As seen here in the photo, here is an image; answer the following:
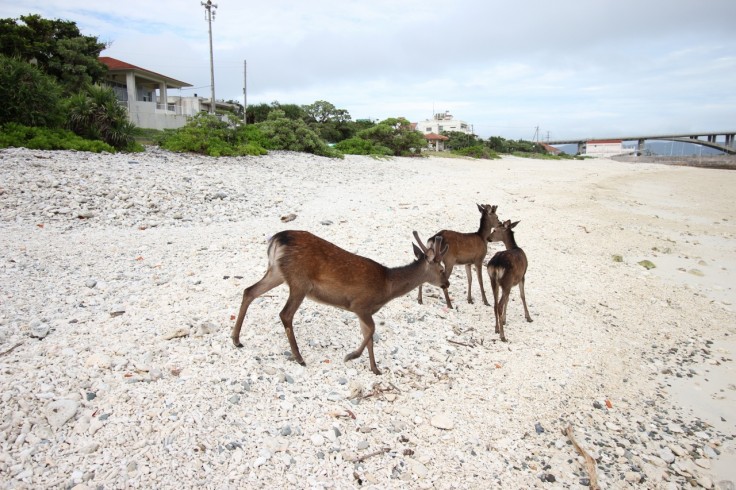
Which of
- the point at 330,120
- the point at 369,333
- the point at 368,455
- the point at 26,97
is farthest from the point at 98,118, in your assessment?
the point at 330,120

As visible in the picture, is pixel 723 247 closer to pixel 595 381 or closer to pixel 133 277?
pixel 595 381

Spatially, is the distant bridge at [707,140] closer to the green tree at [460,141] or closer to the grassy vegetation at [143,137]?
the green tree at [460,141]

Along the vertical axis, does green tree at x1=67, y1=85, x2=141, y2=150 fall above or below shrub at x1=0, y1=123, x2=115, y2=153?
above

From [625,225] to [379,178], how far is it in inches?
347

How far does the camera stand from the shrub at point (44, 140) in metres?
12.4

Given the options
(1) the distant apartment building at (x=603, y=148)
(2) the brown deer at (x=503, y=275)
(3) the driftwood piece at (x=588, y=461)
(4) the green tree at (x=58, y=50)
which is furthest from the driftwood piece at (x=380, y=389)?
(1) the distant apartment building at (x=603, y=148)

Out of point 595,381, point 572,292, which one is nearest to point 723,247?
point 572,292

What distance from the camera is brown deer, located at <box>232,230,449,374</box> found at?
441 centimetres

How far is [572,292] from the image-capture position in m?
7.78

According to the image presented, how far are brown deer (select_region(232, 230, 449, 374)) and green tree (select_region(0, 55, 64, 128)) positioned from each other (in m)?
13.3

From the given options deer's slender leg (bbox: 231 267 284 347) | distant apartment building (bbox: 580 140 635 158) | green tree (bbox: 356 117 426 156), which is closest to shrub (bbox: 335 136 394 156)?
green tree (bbox: 356 117 426 156)

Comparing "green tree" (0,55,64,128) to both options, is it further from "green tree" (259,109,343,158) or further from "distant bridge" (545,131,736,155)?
"distant bridge" (545,131,736,155)

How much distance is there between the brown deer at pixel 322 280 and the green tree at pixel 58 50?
28.9 m

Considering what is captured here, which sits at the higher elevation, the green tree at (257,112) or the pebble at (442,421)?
the green tree at (257,112)
